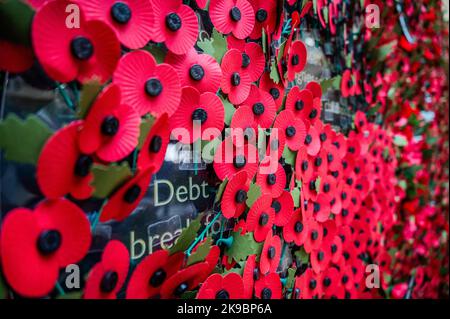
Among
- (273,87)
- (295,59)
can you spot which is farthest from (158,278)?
(295,59)

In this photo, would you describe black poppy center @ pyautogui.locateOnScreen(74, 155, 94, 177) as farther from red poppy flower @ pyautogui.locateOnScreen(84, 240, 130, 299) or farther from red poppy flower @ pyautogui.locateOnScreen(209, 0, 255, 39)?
red poppy flower @ pyautogui.locateOnScreen(209, 0, 255, 39)

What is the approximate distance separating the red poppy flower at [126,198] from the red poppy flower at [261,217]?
0.89 ft

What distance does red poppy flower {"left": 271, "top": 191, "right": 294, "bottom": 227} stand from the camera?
76cm

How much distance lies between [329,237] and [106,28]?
825 mm

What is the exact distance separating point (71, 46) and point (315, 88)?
→ 2.05 feet

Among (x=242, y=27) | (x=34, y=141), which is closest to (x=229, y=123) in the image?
(x=242, y=27)

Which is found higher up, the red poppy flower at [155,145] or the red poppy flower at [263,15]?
the red poppy flower at [263,15]

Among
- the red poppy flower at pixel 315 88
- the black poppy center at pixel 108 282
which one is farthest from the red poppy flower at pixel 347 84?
the black poppy center at pixel 108 282

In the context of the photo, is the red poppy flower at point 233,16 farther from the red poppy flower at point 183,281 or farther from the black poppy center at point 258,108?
the red poppy flower at point 183,281

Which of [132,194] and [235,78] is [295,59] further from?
[132,194]

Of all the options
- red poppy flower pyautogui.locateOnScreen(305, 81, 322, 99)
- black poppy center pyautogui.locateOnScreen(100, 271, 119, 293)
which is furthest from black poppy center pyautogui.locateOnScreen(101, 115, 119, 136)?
red poppy flower pyautogui.locateOnScreen(305, 81, 322, 99)

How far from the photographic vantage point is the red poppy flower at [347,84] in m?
1.04

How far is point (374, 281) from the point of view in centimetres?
124
